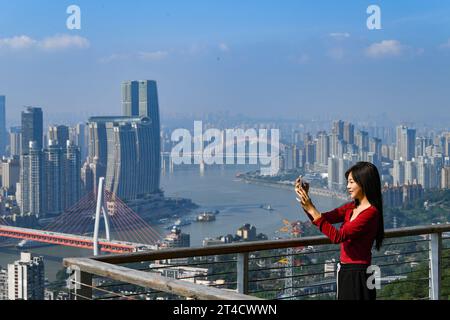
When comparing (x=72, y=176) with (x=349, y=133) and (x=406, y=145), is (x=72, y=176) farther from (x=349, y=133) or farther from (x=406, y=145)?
(x=406, y=145)

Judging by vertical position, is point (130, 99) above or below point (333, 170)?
above

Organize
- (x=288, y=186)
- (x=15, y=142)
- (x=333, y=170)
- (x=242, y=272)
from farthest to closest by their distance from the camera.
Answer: (x=15, y=142) → (x=333, y=170) → (x=288, y=186) → (x=242, y=272)

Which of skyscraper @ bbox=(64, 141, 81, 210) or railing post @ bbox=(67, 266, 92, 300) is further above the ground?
railing post @ bbox=(67, 266, 92, 300)

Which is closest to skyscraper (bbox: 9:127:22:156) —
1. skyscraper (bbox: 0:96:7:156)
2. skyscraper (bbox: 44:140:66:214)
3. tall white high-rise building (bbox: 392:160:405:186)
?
skyscraper (bbox: 0:96:7:156)

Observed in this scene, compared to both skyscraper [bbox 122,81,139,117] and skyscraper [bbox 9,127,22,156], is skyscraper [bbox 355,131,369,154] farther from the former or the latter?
skyscraper [bbox 9,127,22,156]

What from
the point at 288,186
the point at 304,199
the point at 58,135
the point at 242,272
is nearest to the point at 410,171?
the point at 288,186
